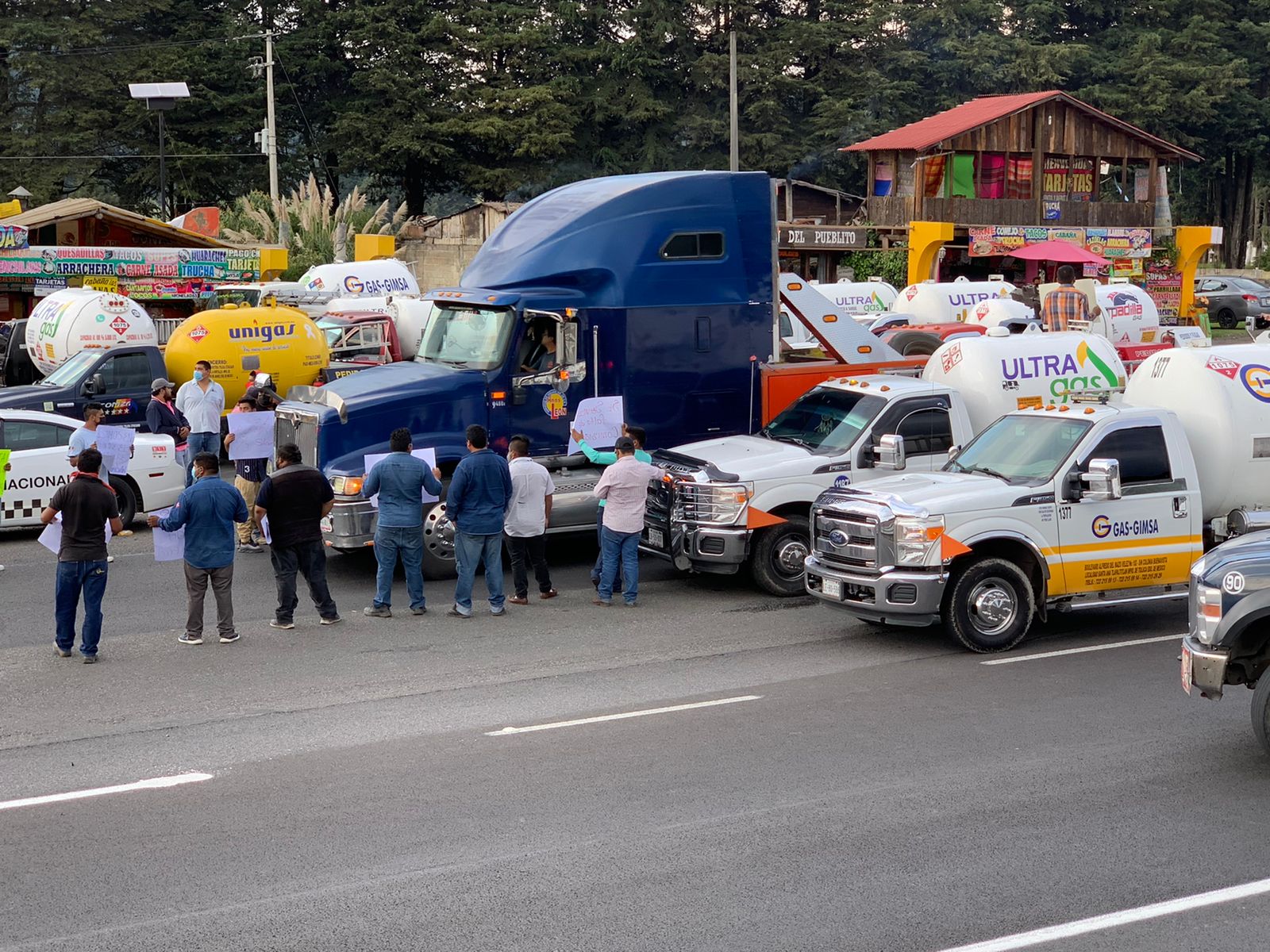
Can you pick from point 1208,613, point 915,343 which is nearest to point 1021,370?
point 1208,613

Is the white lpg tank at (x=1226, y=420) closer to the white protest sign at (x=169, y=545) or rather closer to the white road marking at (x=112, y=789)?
the white protest sign at (x=169, y=545)

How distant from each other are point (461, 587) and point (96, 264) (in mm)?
→ 20428

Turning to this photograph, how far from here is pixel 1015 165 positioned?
4994cm

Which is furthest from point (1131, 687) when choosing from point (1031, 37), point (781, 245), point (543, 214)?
point (1031, 37)

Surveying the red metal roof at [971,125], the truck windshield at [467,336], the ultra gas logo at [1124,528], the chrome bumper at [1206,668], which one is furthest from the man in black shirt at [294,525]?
the red metal roof at [971,125]

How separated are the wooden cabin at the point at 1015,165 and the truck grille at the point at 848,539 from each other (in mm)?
36393

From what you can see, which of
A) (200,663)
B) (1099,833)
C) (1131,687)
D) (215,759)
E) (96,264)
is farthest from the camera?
(96,264)

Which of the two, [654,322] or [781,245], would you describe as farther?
[781,245]

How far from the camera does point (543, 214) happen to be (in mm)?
16188

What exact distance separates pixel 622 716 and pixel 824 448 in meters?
5.21

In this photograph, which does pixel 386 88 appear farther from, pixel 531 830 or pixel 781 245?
pixel 531 830

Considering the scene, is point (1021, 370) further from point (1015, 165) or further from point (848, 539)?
point (1015, 165)

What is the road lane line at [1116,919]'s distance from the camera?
20.3 ft

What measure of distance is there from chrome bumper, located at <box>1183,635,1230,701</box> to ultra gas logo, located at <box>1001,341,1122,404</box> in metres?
6.45
